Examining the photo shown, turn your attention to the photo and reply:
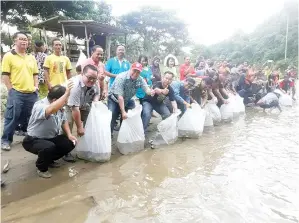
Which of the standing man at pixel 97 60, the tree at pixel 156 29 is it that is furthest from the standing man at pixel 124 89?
the tree at pixel 156 29

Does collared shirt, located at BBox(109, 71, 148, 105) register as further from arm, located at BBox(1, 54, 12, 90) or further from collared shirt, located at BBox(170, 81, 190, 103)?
arm, located at BBox(1, 54, 12, 90)

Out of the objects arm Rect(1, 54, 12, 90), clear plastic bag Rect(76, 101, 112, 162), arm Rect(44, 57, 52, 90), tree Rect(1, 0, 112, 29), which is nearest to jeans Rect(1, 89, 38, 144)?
arm Rect(1, 54, 12, 90)

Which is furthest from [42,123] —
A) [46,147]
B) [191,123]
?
[191,123]

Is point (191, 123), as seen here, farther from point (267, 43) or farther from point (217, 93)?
point (267, 43)

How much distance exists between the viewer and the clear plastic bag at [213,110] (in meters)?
6.07

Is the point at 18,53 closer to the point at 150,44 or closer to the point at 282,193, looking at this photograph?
the point at 282,193

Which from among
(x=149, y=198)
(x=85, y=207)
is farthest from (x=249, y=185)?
(x=85, y=207)

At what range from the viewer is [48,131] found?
3.24 metres

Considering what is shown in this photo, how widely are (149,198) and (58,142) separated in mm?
1203

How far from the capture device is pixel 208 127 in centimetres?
593

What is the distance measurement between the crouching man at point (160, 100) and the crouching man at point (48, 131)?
1580 mm

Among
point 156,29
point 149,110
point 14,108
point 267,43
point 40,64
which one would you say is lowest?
point 149,110

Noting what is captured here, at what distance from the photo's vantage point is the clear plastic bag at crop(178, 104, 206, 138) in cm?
505

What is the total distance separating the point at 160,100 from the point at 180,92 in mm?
670
